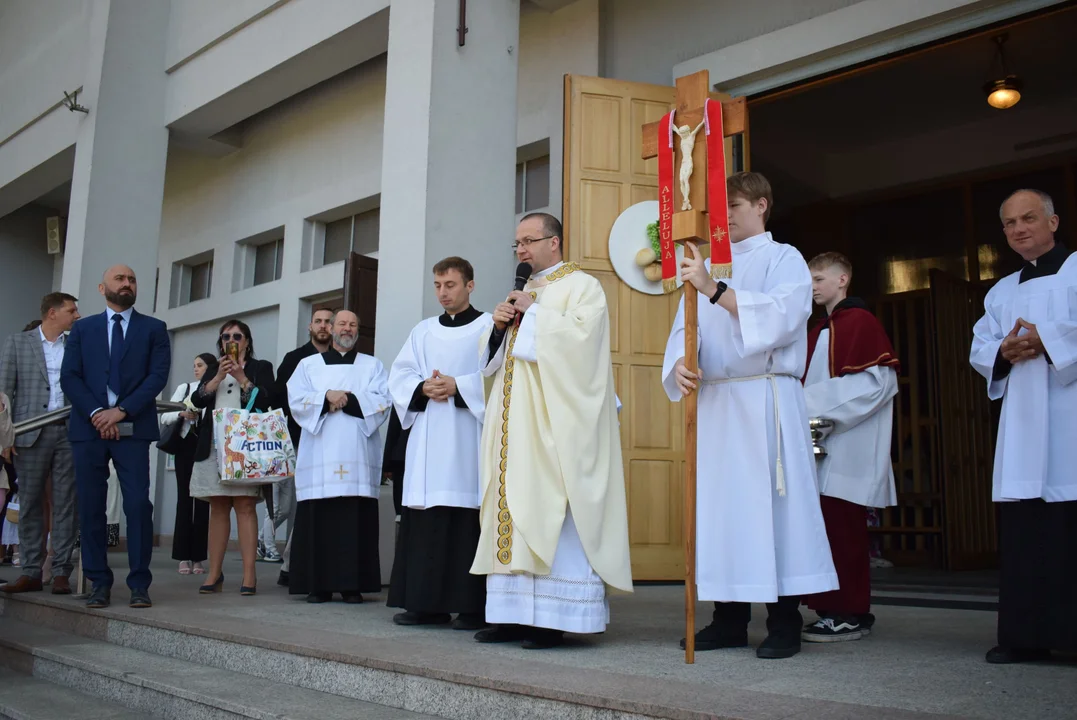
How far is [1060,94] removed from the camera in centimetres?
983

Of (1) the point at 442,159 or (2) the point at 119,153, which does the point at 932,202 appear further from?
(2) the point at 119,153

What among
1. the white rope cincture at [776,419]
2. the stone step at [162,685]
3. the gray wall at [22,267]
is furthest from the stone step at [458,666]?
the gray wall at [22,267]

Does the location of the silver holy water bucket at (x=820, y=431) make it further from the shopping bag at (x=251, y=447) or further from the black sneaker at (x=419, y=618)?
the shopping bag at (x=251, y=447)

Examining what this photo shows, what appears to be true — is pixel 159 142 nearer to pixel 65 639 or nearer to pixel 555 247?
pixel 65 639

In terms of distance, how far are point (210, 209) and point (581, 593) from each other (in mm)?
10227

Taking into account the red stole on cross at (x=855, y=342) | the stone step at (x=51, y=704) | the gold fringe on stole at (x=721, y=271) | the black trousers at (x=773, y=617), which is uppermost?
the gold fringe on stole at (x=721, y=271)

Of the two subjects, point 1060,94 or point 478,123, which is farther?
point 1060,94

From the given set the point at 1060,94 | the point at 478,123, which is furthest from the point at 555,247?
the point at 1060,94

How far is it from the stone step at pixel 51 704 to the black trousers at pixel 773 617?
2.24 m

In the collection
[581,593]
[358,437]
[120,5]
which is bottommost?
[581,593]

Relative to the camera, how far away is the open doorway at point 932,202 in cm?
898

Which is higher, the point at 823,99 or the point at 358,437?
the point at 823,99

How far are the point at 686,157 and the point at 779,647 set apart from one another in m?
1.85

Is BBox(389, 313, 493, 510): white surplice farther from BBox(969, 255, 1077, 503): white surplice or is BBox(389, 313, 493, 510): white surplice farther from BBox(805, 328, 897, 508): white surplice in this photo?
BBox(969, 255, 1077, 503): white surplice
